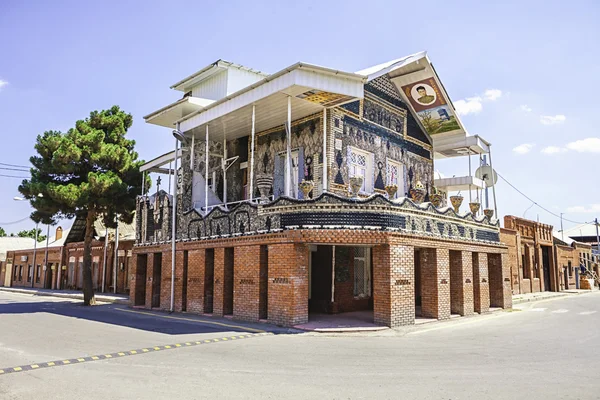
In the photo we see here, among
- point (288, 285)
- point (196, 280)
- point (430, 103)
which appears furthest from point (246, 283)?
point (430, 103)

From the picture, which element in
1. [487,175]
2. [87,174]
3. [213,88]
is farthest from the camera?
[87,174]

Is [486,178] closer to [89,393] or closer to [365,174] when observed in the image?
[365,174]

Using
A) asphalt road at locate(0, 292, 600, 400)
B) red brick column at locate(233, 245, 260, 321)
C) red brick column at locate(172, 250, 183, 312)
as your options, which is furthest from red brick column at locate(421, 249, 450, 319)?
red brick column at locate(172, 250, 183, 312)

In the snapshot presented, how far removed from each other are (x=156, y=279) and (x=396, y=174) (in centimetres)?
1122

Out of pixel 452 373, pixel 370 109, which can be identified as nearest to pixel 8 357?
pixel 452 373

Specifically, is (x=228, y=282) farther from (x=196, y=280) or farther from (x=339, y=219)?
(x=339, y=219)

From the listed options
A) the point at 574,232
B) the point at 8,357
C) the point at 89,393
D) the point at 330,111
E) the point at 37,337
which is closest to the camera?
the point at 89,393

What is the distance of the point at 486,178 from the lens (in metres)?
20.5

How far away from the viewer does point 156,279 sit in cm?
1964

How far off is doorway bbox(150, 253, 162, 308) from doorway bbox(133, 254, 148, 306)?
155cm

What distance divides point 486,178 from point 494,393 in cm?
1577

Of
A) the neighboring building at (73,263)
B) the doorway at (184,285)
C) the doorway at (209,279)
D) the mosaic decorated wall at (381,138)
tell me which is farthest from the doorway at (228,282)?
the neighboring building at (73,263)

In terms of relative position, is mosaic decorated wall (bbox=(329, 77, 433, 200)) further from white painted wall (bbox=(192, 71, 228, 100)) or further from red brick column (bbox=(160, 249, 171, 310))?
red brick column (bbox=(160, 249, 171, 310))

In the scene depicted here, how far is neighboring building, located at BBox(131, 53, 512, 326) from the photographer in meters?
12.9
